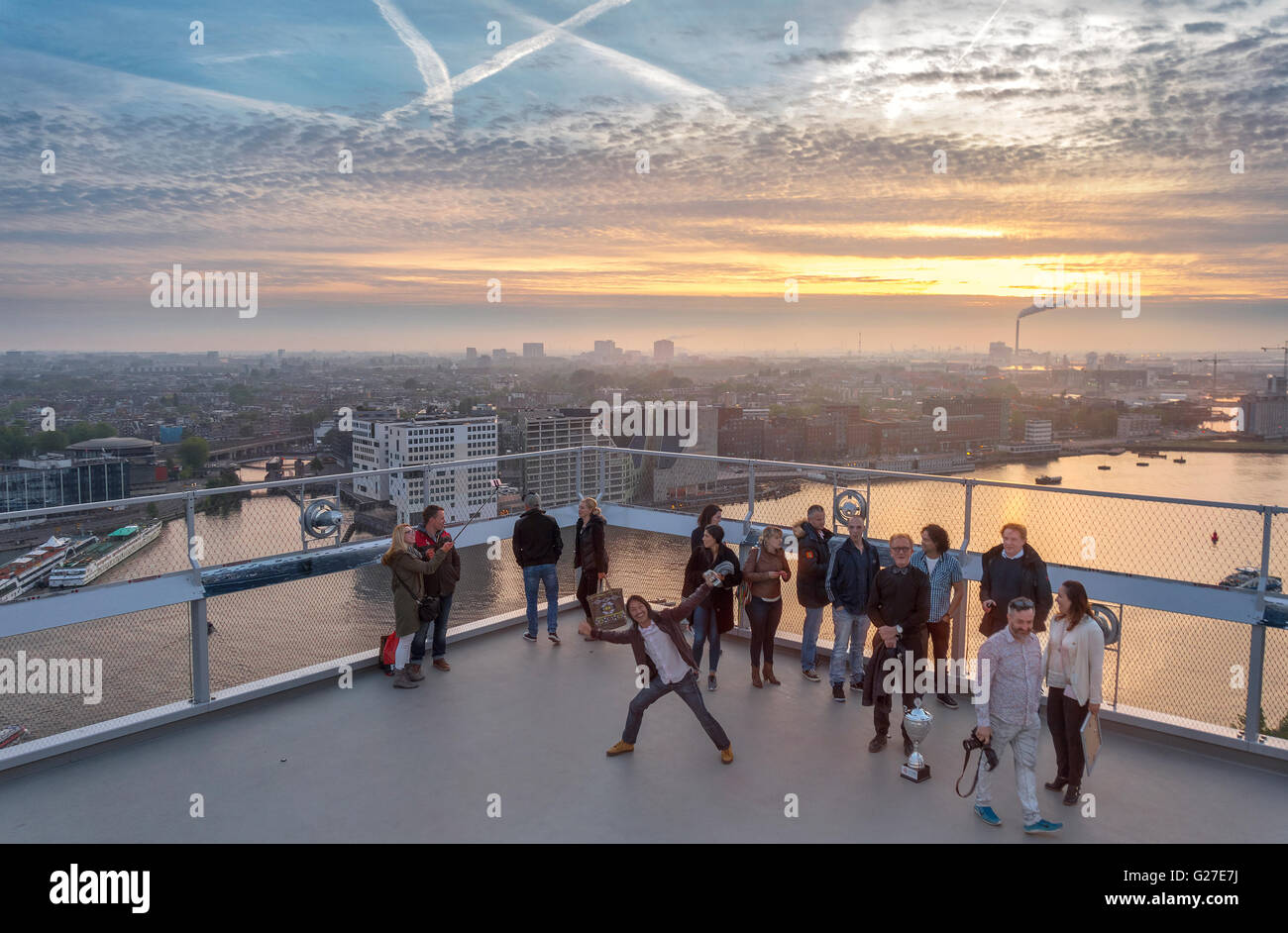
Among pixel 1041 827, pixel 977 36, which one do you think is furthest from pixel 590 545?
pixel 977 36

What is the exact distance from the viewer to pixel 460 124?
3322 centimetres

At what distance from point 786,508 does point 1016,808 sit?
403 cm

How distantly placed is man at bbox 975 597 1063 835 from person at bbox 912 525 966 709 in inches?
70.0

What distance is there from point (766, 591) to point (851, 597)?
2.61 ft

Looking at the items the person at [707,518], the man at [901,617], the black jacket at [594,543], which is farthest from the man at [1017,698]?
the black jacket at [594,543]

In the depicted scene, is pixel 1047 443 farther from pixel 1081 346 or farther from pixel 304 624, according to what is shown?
pixel 1081 346

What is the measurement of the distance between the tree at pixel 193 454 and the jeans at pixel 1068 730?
78.1 feet

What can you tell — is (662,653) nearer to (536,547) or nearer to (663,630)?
(663,630)

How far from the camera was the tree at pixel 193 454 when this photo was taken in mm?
23987

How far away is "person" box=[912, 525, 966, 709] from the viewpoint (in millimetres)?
6715

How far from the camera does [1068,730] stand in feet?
17.6

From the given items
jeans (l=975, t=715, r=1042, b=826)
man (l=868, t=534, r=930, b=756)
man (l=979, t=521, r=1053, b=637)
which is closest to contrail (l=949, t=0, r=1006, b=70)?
man (l=979, t=521, r=1053, b=637)
